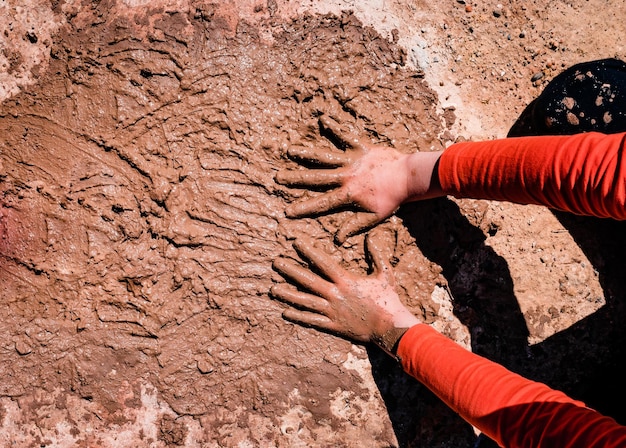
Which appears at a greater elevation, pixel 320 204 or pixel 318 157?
pixel 318 157

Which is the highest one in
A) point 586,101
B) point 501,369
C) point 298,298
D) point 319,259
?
point 586,101

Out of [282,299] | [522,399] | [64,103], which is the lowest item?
Result: [522,399]

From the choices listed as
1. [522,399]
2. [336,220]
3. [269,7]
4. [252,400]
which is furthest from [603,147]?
[252,400]

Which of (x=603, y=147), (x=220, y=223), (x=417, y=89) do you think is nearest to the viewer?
(x=603, y=147)

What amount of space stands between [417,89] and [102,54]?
137 centimetres

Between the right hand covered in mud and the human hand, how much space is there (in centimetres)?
15

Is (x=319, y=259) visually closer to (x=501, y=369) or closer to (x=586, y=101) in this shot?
(x=501, y=369)

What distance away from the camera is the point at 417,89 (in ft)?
6.70

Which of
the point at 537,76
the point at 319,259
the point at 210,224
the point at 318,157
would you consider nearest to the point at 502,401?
the point at 319,259

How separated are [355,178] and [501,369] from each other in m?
0.92

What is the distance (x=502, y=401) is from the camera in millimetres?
1507

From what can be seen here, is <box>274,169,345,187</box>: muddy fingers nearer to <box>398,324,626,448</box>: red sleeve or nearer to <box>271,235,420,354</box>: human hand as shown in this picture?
<box>271,235,420,354</box>: human hand

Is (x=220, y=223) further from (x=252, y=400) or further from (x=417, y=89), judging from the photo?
(x=417, y=89)

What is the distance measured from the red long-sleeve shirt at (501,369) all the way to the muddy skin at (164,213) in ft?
1.27
